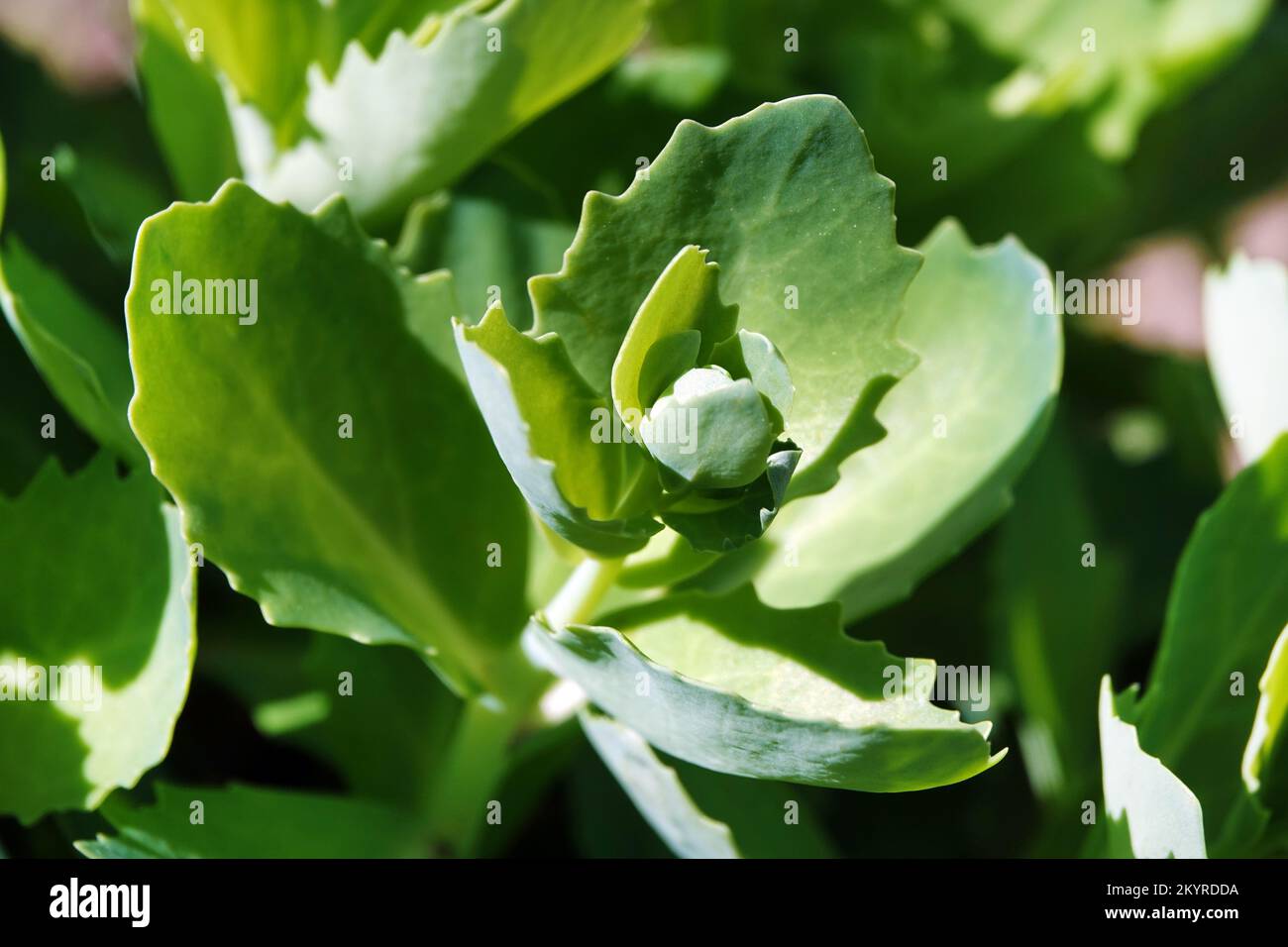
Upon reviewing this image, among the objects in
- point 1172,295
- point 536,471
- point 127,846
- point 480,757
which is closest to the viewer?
point 536,471

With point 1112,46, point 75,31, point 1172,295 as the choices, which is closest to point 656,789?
point 1112,46

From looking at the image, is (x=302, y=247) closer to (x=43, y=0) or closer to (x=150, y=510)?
(x=150, y=510)

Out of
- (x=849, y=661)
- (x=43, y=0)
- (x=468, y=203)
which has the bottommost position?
(x=849, y=661)

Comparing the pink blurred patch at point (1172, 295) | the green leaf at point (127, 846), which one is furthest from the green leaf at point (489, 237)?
the pink blurred patch at point (1172, 295)

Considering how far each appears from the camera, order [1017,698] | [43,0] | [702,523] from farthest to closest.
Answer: [43,0], [1017,698], [702,523]

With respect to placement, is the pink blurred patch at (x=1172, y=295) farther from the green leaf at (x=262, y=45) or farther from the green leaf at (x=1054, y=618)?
the green leaf at (x=262, y=45)

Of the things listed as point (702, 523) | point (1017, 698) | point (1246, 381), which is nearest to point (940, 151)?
point (1246, 381)

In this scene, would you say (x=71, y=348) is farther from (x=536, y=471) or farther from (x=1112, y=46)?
(x=1112, y=46)
